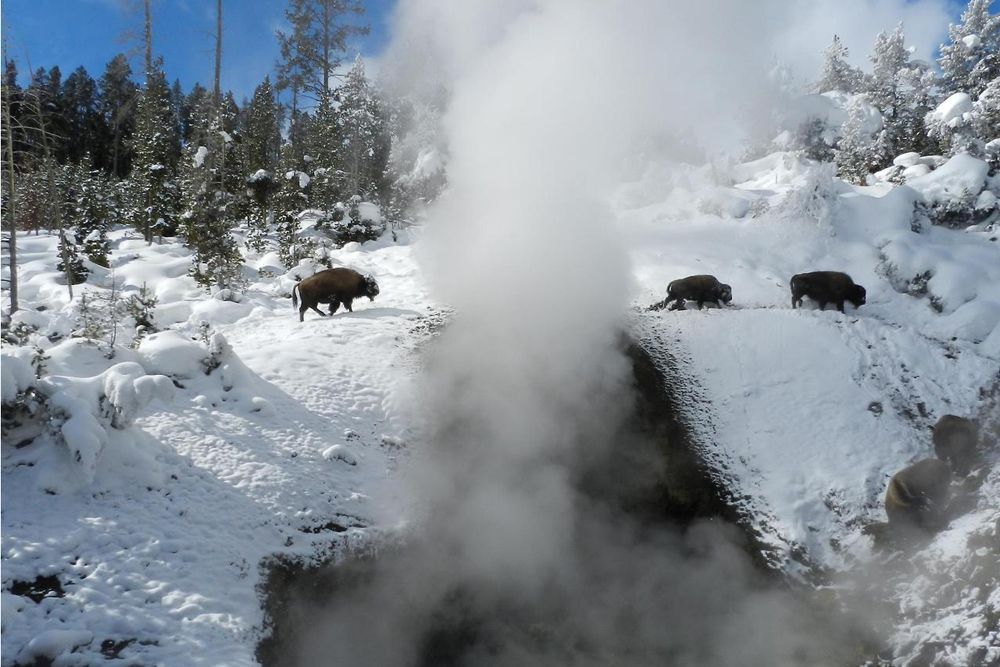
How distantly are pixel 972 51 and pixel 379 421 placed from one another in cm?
3508

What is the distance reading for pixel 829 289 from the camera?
1185cm

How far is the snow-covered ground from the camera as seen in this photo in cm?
543

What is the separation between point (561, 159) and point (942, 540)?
9064mm

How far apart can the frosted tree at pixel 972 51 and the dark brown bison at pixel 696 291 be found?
2444 cm

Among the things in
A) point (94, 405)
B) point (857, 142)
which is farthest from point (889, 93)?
point (94, 405)

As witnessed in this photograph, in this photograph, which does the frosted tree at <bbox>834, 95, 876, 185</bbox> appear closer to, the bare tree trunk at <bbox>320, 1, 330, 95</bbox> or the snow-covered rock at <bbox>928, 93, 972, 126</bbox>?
the snow-covered rock at <bbox>928, 93, 972, 126</bbox>

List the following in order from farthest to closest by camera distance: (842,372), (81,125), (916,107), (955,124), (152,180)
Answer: (81,125) → (916,107) → (152,180) → (955,124) → (842,372)

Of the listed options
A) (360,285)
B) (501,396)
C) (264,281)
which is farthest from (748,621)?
(264,281)

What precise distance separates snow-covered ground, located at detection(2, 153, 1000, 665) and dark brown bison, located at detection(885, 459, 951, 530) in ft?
0.95

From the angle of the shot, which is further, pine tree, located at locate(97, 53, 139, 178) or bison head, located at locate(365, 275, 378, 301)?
pine tree, located at locate(97, 53, 139, 178)

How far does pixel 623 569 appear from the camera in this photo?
7.62 metres

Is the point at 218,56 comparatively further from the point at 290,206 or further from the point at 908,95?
the point at 908,95

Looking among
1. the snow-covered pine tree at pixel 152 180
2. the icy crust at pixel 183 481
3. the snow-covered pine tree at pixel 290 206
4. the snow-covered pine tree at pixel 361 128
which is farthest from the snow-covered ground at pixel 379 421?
the snow-covered pine tree at pixel 361 128

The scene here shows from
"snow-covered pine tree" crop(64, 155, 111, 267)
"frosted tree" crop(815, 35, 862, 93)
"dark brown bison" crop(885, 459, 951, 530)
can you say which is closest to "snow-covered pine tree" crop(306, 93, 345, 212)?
"snow-covered pine tree" crop(64, 155, 111, 267)
